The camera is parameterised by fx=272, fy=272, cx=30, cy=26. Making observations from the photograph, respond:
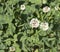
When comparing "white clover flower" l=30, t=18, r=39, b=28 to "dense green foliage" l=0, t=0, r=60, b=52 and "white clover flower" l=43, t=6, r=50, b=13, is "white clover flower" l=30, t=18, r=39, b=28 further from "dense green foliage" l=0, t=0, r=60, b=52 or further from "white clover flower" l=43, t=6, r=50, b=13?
"white clover flower" l=43, t=6, r=50, b=13

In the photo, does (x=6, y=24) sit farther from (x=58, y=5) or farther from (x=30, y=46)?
(x=58, y=5)

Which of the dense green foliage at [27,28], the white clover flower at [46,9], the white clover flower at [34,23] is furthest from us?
the white clover flower at [46,9]

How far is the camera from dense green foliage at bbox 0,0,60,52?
Answer: 12.0 feet

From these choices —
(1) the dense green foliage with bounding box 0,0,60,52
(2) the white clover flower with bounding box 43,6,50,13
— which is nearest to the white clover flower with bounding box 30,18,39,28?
(1) the dense green foliage with bounding box 0,0,60,52

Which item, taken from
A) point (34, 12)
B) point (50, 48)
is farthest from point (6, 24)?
point (50, 48)

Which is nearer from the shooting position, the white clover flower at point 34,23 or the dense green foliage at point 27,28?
the dense green foliage at point 27,28

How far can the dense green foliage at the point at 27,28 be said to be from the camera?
367 centimetres

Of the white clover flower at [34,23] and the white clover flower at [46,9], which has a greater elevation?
the white clover flower at [46,9]

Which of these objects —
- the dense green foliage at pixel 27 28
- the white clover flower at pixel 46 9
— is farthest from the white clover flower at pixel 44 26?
the white clover flower at pixel 46 9

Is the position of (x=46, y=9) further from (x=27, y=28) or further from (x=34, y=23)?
(x=27, y=28)

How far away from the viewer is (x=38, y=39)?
144 inches

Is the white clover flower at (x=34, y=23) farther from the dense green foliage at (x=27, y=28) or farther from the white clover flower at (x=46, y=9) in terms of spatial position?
the white clover flower at (x=46, y=9)

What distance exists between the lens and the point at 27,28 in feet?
12.4

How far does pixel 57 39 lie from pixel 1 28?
2.65ft
